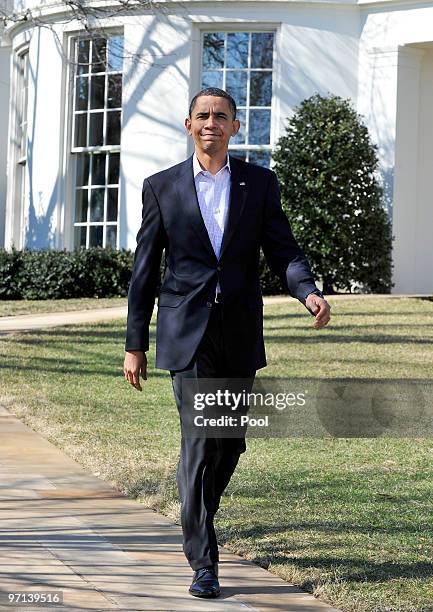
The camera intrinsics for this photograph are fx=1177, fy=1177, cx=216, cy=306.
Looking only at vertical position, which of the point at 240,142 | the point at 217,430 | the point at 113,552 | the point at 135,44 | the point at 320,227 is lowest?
the point at 113,552

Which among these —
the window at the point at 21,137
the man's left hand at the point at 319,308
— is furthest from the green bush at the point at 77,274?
the man's left hand at the point at 319,308

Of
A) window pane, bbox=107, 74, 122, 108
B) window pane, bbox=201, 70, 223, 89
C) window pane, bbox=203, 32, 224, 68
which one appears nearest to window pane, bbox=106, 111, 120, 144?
window pane, bbox=107, 74, 122, 108

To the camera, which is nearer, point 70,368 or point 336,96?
point 70,368

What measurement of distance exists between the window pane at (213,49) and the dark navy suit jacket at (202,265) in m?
14.3

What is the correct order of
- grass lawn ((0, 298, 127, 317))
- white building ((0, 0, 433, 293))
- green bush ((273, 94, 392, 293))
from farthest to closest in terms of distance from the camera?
white building ((0, 0, 433, 293)), green bush ((273, 94, 392, 293)), grass lawn ((0, 298, 127, 317))

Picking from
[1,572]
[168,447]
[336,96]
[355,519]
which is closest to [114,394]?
[168,447]

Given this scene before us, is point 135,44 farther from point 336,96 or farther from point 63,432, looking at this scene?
point 63,432

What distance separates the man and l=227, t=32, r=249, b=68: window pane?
14.2 metres

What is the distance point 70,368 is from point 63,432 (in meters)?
2.94

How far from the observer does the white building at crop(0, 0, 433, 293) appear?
18125 millimetres

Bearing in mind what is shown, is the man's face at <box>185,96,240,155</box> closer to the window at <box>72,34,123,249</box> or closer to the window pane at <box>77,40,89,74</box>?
the window at <box>72,34,123,249</box>

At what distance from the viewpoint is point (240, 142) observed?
18.6m

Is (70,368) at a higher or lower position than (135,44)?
lower

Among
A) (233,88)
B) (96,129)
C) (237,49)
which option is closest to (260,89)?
(233,88)
